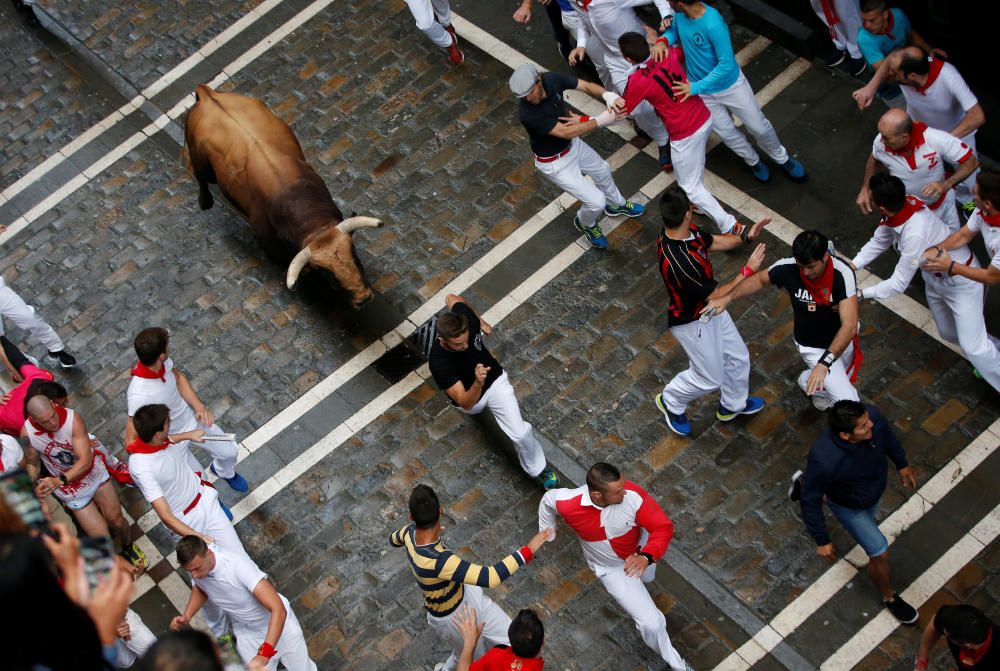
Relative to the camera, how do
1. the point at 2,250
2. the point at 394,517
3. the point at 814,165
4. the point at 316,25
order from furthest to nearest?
the point at 316,25
the point at 2,250
the point at 814,165
the point at 394,517

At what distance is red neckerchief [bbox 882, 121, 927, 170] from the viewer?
9.55m

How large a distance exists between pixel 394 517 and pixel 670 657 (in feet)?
9.73

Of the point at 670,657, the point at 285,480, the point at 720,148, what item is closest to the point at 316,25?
the point at 720,148

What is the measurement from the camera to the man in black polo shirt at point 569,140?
35.1ft

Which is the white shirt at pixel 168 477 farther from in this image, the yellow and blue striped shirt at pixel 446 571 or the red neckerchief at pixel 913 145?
the red neckerchief at pixel 913 145

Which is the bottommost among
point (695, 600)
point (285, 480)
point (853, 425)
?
point (695, 600)

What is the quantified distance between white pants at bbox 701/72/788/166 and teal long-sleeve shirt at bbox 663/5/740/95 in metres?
0.11

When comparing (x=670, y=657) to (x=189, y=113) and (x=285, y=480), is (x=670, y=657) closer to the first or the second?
(x=285, y=480)

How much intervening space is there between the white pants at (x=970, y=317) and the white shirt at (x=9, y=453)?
301 inches

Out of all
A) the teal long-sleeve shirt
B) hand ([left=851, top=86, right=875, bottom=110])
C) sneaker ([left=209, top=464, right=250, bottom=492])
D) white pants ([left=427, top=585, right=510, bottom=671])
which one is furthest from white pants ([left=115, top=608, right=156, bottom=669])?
hand ([left=851, top=86, right=875, bottom=110])

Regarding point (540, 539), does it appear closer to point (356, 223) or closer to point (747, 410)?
point (747, 410)

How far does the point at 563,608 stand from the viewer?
962cm

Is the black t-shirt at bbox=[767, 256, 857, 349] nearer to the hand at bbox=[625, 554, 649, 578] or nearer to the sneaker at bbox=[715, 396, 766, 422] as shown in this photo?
the sneaker at bbox=[715, 396, 766, 422]

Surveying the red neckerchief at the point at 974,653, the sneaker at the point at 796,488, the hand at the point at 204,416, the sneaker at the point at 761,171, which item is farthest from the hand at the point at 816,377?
the hand at the point at 204,416
